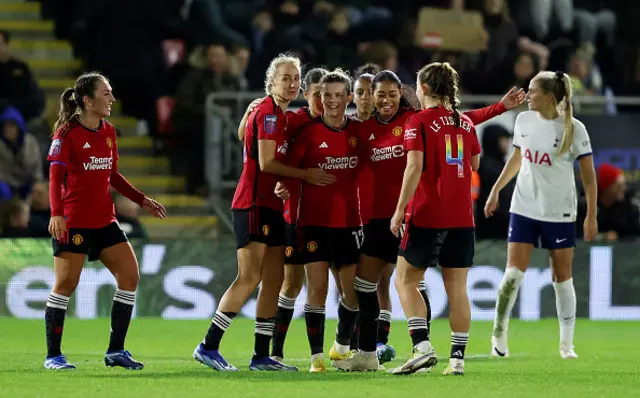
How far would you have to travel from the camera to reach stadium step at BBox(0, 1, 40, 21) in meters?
21.6

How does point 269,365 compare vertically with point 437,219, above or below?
below

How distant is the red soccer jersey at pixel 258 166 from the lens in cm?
1007

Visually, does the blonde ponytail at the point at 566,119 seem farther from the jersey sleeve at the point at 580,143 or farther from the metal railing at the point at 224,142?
the metal railing at the point at 224,142

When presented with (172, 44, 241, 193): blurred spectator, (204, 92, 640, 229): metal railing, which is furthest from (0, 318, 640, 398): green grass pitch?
(172, 44, 241, 193): blurred spectator

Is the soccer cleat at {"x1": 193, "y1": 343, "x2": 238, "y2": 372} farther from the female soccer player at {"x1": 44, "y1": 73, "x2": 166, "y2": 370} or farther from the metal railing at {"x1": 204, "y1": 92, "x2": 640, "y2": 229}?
the metal railing at {"x1": 204, "y1": 92, "x2": 640, "y2": 229}

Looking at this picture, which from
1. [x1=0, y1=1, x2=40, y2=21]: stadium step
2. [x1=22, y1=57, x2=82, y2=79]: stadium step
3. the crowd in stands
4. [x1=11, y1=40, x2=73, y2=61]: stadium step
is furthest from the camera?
[x1=0, y1=1, x2=40, y2=21]: stadium step

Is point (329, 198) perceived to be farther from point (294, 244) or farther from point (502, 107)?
point (502, 107)

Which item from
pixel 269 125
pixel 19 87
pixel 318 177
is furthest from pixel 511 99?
pixel 19 87

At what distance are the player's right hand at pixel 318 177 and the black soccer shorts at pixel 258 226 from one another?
0.35m

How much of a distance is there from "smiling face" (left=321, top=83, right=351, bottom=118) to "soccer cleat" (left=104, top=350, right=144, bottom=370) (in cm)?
226

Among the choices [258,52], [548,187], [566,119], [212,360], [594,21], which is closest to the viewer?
[212,360]

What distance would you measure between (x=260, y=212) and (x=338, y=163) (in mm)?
655

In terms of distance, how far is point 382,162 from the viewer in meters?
10.7

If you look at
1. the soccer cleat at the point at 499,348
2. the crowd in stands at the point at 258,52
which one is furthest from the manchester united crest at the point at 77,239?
the crowd in stands at the point at 258,52
